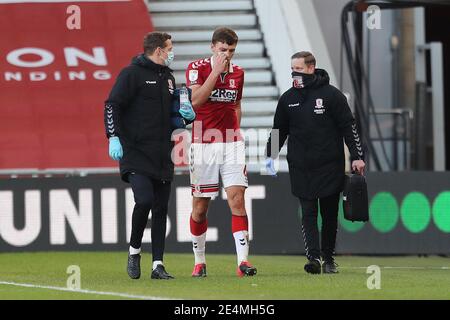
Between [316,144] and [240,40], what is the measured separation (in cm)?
948

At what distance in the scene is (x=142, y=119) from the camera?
39.3 ft

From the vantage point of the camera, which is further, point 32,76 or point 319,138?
point 32,76

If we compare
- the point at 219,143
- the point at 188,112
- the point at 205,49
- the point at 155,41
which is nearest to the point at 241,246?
the point at 219,143

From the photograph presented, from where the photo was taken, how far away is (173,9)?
22.5 m

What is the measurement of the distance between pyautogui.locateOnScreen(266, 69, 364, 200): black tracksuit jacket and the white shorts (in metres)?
0.67

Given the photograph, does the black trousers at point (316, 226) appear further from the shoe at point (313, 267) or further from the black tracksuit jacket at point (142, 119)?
the black tracksuit jacket at point (142, 119)

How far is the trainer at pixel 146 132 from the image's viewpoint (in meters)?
11.9

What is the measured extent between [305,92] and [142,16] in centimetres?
785

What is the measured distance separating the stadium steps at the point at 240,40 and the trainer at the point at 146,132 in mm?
8120

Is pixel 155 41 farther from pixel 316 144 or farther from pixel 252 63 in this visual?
pixel 252 63

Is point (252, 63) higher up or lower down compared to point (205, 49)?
lower down

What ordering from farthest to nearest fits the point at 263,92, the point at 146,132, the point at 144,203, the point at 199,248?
1. the point at 263,92
2. the point at 199,248
3. the point at 146,132
4. the point at 144,203
